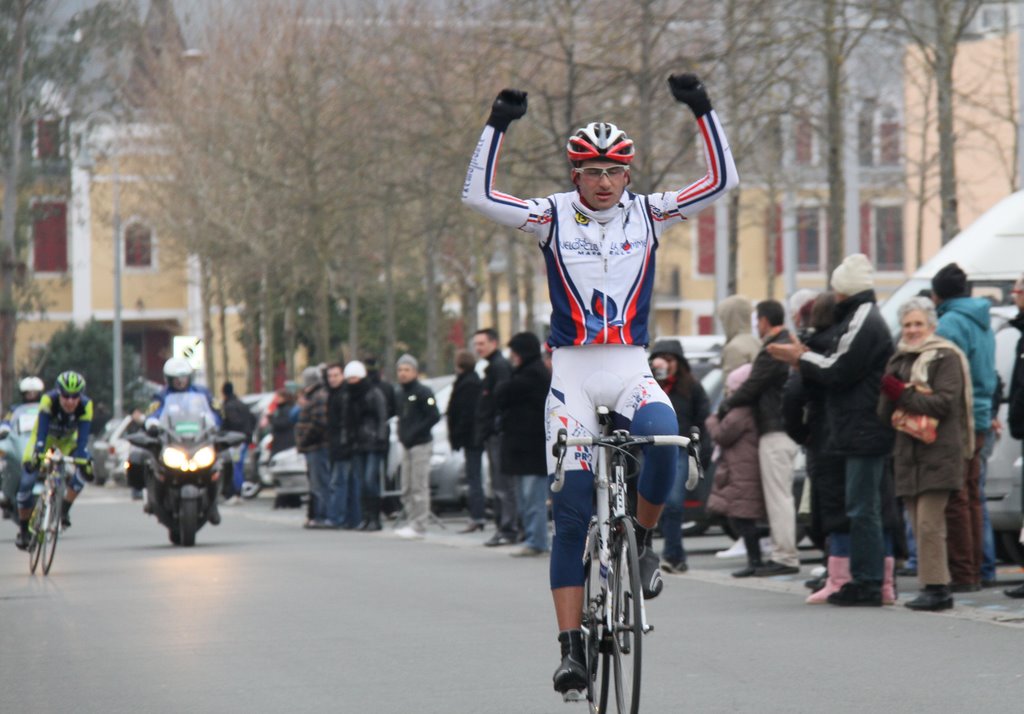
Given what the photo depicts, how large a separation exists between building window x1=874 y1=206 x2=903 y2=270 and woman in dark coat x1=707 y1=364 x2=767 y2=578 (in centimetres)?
5321

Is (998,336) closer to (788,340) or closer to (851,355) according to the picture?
(788,340)

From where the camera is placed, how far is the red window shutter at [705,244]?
68125 mm

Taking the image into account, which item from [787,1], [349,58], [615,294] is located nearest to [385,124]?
[349,58]

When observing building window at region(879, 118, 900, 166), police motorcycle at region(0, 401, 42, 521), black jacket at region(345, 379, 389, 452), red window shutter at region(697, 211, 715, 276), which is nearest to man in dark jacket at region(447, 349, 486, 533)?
black jacket at region(345, 379, 389, 452)

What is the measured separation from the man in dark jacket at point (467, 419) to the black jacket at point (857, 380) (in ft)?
30.4

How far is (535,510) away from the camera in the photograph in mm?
18422

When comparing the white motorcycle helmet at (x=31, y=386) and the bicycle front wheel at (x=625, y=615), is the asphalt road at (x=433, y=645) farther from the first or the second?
the white motorcycle helmet at (x=31, y=386)

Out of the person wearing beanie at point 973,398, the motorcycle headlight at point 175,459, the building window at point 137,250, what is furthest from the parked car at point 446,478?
the building window at point 137,250

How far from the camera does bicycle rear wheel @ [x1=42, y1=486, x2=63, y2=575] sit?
1703 cm

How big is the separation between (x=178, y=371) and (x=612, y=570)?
14.3 m

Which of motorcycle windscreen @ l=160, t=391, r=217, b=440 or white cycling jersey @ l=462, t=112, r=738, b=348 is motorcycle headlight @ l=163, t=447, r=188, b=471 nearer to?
motorcycle windscreen @ l=160, t=391, r=217, b=440

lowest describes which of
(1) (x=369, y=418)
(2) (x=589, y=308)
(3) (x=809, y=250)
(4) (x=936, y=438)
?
(1) (x=369, y=418)

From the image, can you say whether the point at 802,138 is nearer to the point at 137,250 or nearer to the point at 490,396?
the point at 490,396

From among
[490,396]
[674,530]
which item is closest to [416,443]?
[490,396]
